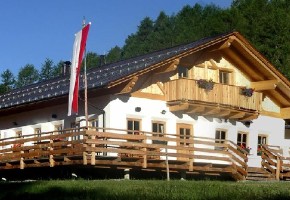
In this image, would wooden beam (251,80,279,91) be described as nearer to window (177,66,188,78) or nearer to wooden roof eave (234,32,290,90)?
wooden roof eave (234,32,290,90)

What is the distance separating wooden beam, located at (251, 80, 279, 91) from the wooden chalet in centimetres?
5

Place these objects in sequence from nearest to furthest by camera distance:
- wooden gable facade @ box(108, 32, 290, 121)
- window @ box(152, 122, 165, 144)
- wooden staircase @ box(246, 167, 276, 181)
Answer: wooden gable facade @ box(108, 32, 290, 121), wooden staircase @ box(246, 167, 276, 181), window @ box(152, 122, 165, 144)

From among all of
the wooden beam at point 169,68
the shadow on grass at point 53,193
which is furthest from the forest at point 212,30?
the shadow on grass at point 53,193

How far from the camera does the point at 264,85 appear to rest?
1315 inches

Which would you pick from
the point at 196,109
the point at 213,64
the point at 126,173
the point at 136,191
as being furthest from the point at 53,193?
the point at 213,64

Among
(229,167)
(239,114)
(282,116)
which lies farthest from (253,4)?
(229,167)

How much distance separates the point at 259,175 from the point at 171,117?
4808mm

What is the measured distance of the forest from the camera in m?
60.8

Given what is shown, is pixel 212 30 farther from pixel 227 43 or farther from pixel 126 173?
pixel 126 173

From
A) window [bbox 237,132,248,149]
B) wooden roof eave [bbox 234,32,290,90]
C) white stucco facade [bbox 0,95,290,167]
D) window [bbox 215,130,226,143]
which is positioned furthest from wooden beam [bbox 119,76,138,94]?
window [bbox 237,132,248,149]

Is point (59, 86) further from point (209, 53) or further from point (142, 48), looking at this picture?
point (142, 48)

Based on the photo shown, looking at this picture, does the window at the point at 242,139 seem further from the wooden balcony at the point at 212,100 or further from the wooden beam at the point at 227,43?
the wooden beam at the point at 227,43

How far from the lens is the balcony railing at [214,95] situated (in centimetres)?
2899

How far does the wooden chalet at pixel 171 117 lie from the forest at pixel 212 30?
1001cm
